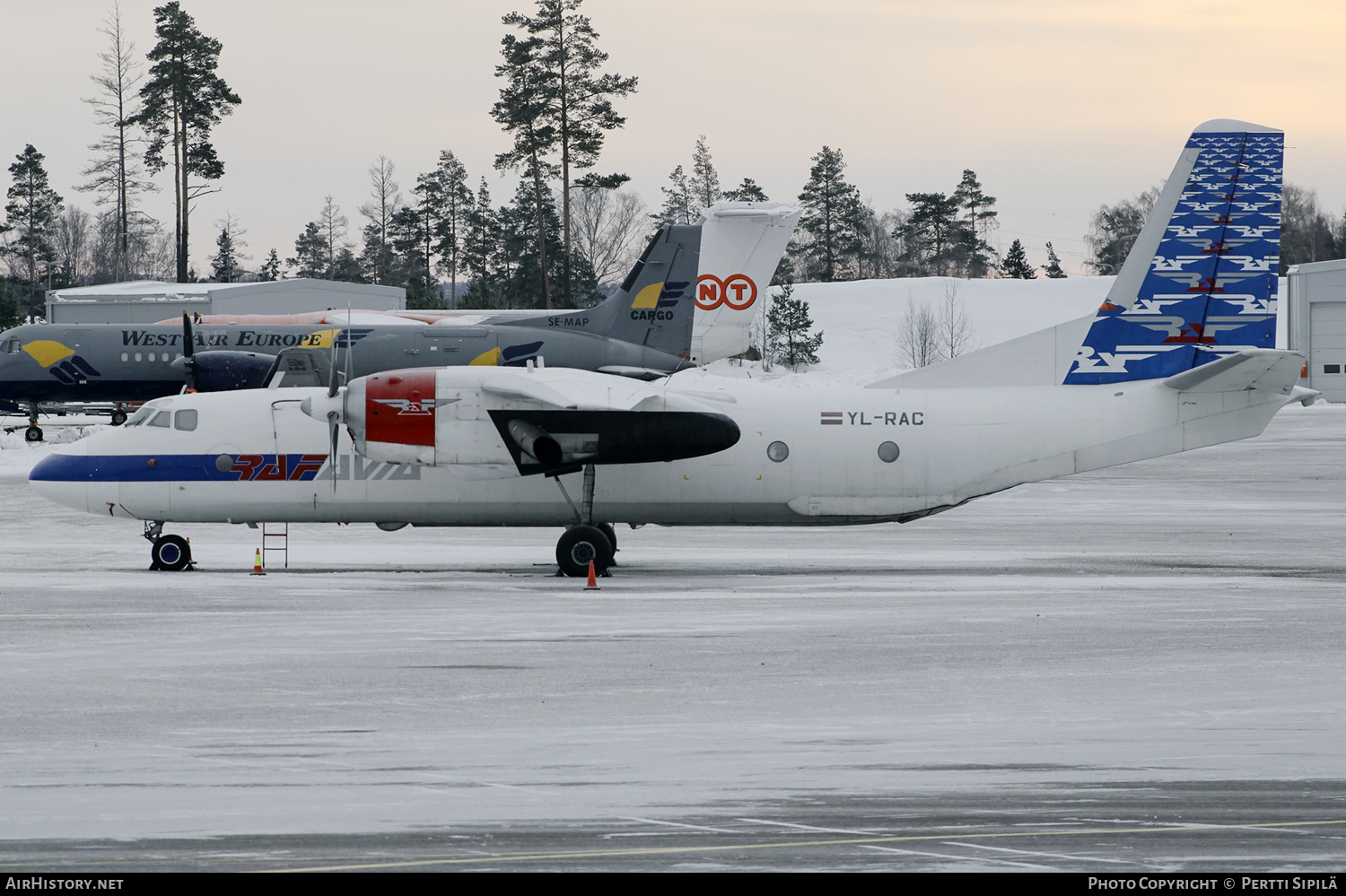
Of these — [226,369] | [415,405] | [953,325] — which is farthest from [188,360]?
[953,325]

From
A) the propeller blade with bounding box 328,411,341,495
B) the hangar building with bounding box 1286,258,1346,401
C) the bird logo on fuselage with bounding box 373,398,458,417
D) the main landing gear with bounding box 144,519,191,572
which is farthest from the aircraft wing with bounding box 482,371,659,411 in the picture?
the hangar building with bounding box 1286,258,1346,401

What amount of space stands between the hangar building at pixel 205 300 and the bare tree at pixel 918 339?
136 ft

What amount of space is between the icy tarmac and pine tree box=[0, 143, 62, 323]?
10359 cm

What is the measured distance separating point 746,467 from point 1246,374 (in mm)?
7023

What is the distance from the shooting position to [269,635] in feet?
42.2

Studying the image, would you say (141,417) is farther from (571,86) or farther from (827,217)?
(827,217)

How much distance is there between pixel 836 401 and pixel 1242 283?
20.3ft

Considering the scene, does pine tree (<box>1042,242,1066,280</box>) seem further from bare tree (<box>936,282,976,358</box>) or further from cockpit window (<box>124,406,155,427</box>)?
cockpit window (<box>124,406,155,427</box>)

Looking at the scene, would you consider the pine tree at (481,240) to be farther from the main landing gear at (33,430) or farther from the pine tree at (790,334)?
the main landing gear at (33,430)

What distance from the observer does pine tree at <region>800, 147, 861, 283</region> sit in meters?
123

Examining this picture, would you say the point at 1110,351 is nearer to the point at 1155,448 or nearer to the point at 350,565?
the point at 1155,448

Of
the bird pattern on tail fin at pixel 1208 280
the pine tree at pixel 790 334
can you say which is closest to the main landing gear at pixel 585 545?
the bird pattern on tail fin at pixel 1208 280

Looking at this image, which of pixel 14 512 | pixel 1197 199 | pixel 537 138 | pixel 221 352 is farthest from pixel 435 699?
pixel 537 138

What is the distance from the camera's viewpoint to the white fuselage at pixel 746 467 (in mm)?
18234
